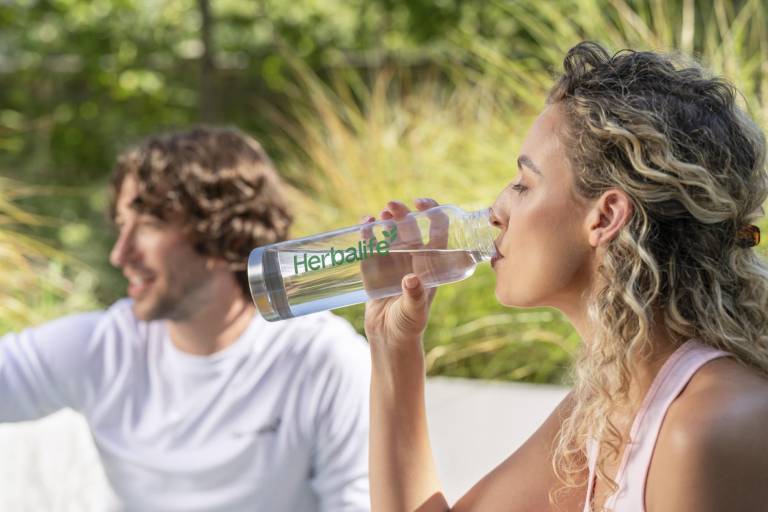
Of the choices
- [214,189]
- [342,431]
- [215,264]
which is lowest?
[342,431]

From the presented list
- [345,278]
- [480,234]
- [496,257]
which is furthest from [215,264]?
[496,257]

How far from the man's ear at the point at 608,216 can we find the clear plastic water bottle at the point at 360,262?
339 mm

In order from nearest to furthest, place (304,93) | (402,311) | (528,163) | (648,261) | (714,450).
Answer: (714,450) → (648,261) → (528,163) → (402,311) → (304,93)

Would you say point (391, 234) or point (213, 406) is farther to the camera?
point (213, 406)

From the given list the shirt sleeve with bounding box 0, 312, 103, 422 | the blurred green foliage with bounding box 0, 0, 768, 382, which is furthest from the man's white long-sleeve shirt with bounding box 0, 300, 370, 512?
the blurred green foliage with bounding box 0, 0, 768, 382

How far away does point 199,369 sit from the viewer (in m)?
2.62

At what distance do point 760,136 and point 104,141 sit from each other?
7396 millimetres

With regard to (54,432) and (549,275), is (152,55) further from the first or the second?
(549,275)

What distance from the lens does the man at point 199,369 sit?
8.13ft

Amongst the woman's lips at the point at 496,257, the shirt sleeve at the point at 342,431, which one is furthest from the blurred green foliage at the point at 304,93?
the woman's lips at the point at 496,257

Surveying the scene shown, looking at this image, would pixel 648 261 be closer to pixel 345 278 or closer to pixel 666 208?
pixel 666 208

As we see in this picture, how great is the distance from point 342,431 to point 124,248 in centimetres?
81

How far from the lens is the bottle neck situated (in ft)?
6.05

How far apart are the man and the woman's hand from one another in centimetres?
52
